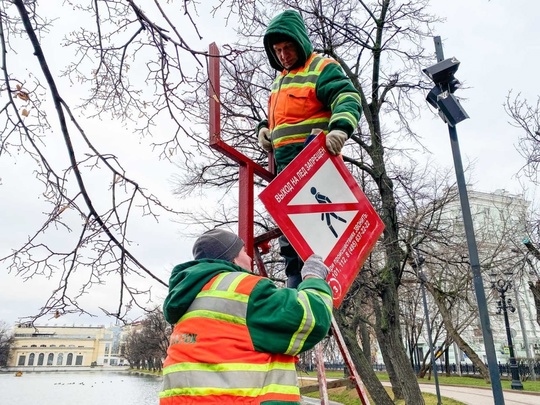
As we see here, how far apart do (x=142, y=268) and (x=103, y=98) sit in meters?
1.68

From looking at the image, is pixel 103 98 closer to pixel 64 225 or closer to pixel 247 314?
pixel 64 225

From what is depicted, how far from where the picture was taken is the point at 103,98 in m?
4.05

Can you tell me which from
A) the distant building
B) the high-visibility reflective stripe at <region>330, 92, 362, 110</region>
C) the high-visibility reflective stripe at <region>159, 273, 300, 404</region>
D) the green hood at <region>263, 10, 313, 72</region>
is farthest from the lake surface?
the distant building

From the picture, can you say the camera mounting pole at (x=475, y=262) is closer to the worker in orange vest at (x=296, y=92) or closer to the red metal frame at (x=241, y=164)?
the worker in orange vest at (x=296, y=92)

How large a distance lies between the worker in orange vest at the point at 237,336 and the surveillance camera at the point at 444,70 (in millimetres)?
4119

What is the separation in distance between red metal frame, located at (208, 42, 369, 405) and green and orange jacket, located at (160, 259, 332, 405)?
3.11ft

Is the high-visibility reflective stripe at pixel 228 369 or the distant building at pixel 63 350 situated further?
the distant building at pixel 63 350

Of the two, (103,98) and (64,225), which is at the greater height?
(103,98)

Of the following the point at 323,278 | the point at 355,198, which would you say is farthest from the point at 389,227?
the point at 323,278

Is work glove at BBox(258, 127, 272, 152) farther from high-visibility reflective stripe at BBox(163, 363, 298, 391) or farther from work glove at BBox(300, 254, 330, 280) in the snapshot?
high-visibility reflective stripe at BBox(163, 363, 298, 391)

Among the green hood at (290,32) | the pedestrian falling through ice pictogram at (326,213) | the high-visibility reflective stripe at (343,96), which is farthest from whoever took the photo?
the green hood at (290,32)

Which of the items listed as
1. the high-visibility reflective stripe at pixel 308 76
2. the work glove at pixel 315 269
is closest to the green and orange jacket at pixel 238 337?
the work glove at pixel 315 269

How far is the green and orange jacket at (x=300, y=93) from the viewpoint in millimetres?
3080

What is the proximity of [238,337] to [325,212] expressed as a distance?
1.24 metres
